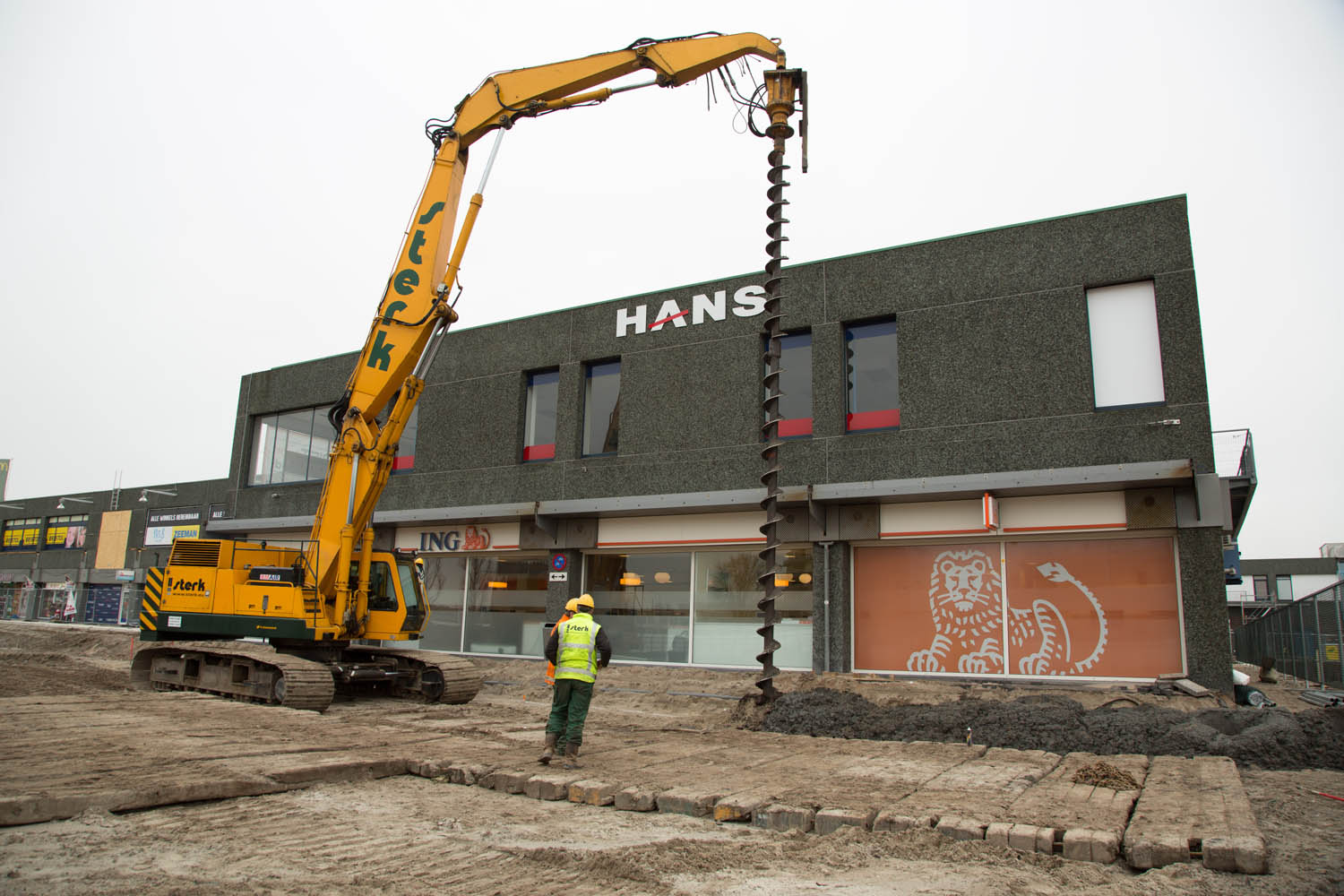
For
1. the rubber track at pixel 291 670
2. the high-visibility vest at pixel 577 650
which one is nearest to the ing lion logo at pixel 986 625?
the high-visibility vest at pixel 577 650

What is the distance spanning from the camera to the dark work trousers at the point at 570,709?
8.63m

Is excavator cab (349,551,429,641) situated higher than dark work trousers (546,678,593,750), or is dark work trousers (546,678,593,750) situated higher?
excavator cab (349,551,429,641)

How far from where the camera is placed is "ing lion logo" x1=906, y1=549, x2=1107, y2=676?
14414 mm

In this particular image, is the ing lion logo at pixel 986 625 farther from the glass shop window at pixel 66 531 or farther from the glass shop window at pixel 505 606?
the glass shop window at pixel 66 531

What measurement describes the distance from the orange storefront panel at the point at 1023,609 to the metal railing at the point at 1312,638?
10.2ft

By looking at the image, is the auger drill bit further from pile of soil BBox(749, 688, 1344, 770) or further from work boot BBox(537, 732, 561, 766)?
work boot BBox(537, 732, 561, 766)

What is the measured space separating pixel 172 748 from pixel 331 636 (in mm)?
5287

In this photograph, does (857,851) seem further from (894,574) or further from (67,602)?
(67,602)

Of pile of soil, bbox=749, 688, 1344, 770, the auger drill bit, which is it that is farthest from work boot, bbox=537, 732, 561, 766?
the auger drill bit

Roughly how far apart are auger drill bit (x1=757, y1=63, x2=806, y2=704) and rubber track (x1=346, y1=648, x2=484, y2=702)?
4931mm

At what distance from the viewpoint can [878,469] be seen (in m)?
16.0

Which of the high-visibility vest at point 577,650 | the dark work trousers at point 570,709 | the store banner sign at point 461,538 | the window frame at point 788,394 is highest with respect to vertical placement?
the window frame at point 788,394

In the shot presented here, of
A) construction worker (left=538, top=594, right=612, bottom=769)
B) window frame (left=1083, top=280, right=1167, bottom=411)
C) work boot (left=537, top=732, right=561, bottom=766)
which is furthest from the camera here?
window frame (left=1083, top=280, right=1167, bottom=411)

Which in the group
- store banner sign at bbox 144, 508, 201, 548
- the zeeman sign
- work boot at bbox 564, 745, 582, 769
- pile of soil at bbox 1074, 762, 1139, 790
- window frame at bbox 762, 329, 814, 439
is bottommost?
work boot at bbox 564, 745, 582, 769
